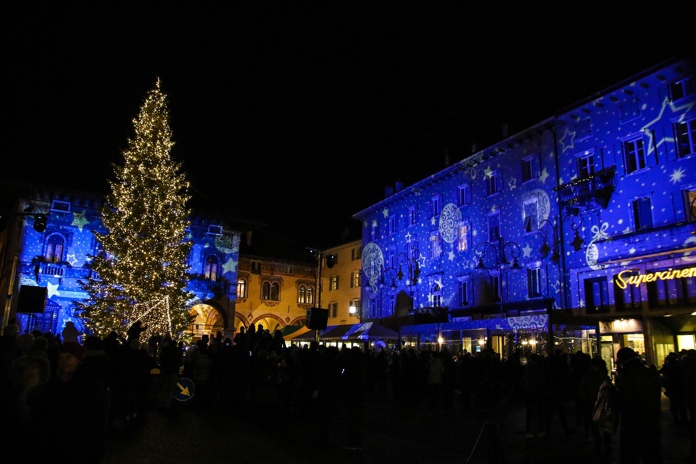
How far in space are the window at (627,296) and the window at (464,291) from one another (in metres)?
9.82

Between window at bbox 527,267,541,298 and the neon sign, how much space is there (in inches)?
176

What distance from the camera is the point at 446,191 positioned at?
35.8 metres

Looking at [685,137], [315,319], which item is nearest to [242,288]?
[315,319]

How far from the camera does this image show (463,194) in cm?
3447

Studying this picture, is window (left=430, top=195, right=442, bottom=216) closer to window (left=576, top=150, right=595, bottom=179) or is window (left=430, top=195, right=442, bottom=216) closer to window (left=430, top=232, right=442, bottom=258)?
window (left=430, top=232, right=442, bottom=258)

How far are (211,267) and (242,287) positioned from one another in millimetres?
9910

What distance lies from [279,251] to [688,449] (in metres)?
45.9

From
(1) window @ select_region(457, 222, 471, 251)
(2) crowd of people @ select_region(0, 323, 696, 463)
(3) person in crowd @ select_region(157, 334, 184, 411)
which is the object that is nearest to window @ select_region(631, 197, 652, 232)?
(2) crowd of people @ select_region(0, 323, 696, 463)

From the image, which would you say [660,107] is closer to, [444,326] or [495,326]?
[495,326]

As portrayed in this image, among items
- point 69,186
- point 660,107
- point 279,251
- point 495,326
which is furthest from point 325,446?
point 279,251

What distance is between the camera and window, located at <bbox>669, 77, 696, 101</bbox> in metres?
22.1

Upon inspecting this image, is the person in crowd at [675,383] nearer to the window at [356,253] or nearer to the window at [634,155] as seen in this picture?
the window at [634,155]

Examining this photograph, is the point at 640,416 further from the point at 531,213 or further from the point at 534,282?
the point at 531,213

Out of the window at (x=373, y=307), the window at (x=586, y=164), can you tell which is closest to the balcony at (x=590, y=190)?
the window at (x=586, y=164)
